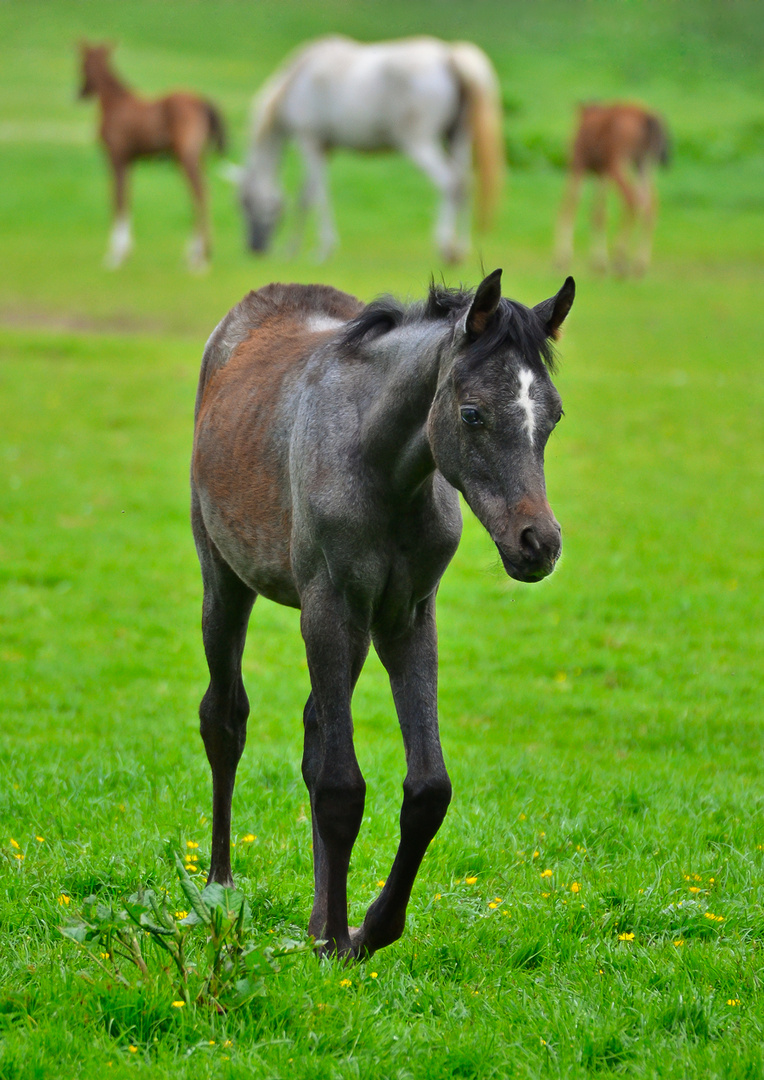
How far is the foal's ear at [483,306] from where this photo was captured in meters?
3.19

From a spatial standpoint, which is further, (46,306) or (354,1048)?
(46,306)

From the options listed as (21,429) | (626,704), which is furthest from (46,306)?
(626,704)

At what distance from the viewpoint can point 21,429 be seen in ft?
39.1

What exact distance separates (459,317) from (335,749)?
1.30 meters

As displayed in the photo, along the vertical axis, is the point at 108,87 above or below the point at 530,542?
above

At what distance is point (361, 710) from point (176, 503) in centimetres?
398

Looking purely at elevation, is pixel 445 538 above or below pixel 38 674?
above

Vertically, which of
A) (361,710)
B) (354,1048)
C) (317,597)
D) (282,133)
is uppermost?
(282,133)

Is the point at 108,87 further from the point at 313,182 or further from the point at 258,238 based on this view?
the point at 313,182

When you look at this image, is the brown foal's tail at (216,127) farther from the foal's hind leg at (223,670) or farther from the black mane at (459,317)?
the black mane at (459,317)

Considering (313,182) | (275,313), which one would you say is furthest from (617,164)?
(275,313)

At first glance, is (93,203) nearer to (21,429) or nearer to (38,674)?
(21,429)

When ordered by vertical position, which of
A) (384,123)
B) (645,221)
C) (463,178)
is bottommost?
(645,221)

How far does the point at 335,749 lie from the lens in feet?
12.4
